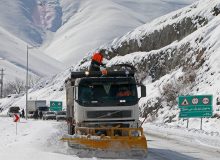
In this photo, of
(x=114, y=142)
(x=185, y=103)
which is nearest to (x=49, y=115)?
(x=185, y=103)

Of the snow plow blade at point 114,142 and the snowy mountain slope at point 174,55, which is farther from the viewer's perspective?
the snowy mountain slope at point 174,55

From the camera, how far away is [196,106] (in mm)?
37562

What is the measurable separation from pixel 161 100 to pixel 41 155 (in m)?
42.6

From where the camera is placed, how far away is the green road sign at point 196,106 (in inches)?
1457

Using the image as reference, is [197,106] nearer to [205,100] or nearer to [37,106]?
[205,100]

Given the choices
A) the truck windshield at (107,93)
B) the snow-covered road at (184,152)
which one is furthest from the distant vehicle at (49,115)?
the truck windshield at (107,93)

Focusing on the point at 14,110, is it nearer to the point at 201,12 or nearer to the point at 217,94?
the point at 201,12

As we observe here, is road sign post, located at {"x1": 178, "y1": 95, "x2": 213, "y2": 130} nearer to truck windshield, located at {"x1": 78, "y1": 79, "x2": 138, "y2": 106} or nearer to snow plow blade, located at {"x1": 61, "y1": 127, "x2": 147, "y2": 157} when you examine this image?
truck windshield, located at {"x1": 78, "y1": 79, "x2": 138, "y2": 106}

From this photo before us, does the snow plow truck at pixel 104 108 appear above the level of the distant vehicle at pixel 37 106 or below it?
below

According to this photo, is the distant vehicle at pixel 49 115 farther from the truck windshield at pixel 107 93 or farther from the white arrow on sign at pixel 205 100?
the truck windshield at pixel 107 93

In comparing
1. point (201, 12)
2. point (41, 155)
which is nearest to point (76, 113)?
point (41, 155)

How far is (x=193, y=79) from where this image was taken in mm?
56344

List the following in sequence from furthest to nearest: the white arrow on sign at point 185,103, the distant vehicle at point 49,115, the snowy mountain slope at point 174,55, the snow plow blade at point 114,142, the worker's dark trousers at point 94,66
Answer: the distant vehicle at point 49,115
the snowy mountain slope at point 174,55
the white arrow on sign at point 185,103
the worker's dark trousers at point 94,66
the snow plow blade at point 114,142

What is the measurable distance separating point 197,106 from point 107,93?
1912cm
